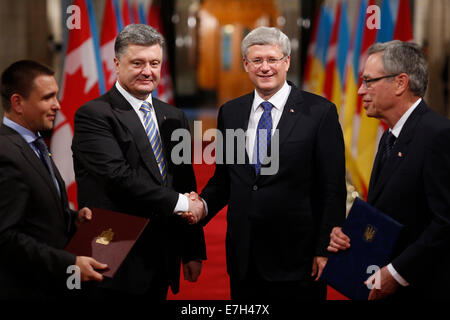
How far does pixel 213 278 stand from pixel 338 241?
231 cm

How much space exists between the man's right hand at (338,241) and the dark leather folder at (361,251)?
17 millimetres

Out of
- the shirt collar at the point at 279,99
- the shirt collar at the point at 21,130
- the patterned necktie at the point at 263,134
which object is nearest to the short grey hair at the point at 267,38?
the shirt collar at the point at 279,99

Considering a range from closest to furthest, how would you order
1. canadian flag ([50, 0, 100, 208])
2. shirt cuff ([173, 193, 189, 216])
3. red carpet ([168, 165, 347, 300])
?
1. shirt cuff ([173, 193, 189, 216])
2. red carpet ([168, 165, 347, 300])
3. canadian flag ([50, 0, 100, 208])

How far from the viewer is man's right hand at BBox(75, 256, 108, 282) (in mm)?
2055

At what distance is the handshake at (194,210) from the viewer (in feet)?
8.45

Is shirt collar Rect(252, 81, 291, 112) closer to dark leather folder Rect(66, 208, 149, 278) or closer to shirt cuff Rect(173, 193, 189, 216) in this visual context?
shirt cuff Rect(173, 193, 189, 216)

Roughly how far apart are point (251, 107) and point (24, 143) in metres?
1.10

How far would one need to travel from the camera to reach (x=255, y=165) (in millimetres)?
2537

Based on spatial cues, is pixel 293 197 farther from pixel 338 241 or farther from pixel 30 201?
pixel 30 201

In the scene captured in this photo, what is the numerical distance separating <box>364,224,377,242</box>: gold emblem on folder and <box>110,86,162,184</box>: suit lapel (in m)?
1.01

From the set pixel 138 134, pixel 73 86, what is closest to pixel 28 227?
pixel 138 134

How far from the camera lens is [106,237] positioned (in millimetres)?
2156

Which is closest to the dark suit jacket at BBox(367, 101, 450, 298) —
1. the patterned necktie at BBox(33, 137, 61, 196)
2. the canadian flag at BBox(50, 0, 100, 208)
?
the patterned necktie at BBox(33, 137, 61, 196)
